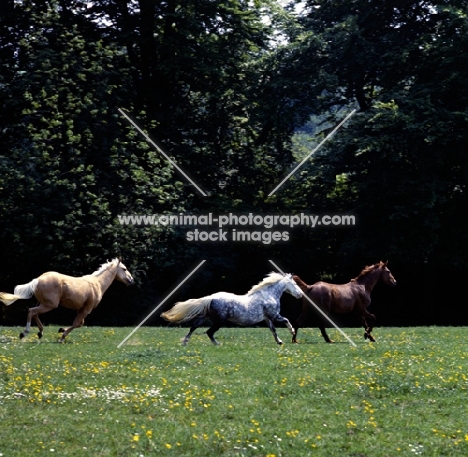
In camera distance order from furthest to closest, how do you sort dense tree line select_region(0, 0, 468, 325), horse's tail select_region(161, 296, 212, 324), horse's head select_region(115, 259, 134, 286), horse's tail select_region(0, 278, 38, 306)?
dense tree line select_region(0, 0, 468, 325)
horse's head select_region(115, 259, 134, 286)
horse's tail select_region(0, 278, 38, 306)
horse's tail select_region(161, 296, 212, 324)

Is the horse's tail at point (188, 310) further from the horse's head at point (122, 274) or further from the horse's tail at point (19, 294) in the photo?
the horse's tail at point (19, 294)

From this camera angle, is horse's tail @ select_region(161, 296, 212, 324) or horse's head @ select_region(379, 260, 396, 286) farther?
horse's head @ select_region(379, 260, 396, 286)

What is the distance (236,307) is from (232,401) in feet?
21.4

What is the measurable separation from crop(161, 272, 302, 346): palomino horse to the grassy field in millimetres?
734

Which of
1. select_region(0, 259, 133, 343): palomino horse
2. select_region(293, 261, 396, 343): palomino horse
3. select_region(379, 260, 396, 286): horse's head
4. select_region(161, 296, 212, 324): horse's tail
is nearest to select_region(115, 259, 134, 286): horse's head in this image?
select_region(0, 259, 133, 343): palomino horse

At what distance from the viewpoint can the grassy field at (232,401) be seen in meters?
13.5

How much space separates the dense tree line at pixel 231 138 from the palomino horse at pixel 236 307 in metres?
14.4

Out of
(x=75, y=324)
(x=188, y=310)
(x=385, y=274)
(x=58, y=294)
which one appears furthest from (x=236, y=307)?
(x=385, y=274)

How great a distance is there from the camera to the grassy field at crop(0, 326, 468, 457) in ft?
44.4

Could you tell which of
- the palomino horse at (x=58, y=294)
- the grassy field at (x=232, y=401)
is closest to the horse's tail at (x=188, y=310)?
the grassy field at (x=232, y=401)

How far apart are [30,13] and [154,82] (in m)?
6.97

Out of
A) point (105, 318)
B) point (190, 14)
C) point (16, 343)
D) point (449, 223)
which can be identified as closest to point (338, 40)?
point (190, 14)

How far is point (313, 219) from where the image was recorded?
43.3 meters

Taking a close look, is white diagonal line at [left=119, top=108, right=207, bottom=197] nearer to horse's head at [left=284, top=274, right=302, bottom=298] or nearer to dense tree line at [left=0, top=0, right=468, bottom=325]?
dense tree line at [left=0, top=0, right=468, bottom=325]
